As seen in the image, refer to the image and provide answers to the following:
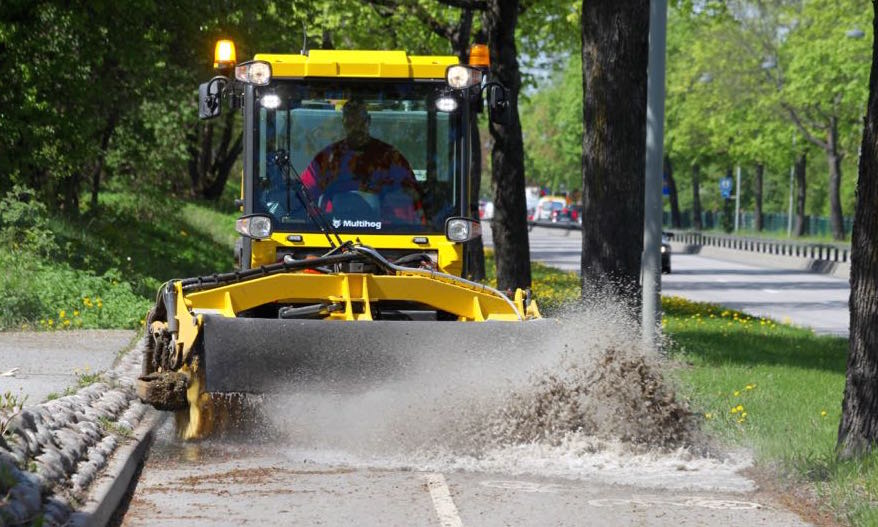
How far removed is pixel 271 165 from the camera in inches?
503

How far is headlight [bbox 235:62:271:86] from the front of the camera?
41.2 ft

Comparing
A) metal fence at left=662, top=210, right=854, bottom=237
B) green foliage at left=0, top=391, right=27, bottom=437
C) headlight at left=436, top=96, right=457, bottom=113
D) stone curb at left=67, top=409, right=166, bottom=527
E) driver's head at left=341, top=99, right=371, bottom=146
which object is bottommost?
metal fence at left=662, top=210, right=854, bottom=237

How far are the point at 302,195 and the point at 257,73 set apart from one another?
3.42 ft

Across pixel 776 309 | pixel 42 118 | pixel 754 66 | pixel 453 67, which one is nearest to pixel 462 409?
pixel 453 67

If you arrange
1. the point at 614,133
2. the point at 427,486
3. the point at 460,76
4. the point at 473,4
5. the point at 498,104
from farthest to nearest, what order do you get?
the point at 473,4 → the point at 614,133 → the point at 460,76 → the point at 498,104 → the point at 427,486

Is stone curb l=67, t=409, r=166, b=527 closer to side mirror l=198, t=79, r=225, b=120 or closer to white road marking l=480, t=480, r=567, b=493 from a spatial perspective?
white road marking l=480, t=480, r=567, b=493

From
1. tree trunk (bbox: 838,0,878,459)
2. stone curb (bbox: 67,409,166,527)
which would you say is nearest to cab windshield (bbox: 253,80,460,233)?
stone curb (bbox: 67,409,166,527)

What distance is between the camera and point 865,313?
923 cm

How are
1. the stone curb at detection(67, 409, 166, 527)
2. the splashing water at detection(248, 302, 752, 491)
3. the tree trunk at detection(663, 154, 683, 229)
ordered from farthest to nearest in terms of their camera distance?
the tree trunk at detection(663, 154, 683, 229)
the splashing water at detection(248, 302, 752, 491)
the stone curb at detection(67, 409, 166, 527)

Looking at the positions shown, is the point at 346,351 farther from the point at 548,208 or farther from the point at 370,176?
the point at 548,208

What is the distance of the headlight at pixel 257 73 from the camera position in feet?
41.2

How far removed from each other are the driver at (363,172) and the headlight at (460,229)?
11.4 inches

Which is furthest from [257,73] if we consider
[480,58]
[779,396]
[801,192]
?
[801,192]

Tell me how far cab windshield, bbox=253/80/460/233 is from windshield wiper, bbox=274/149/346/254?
0.02m
